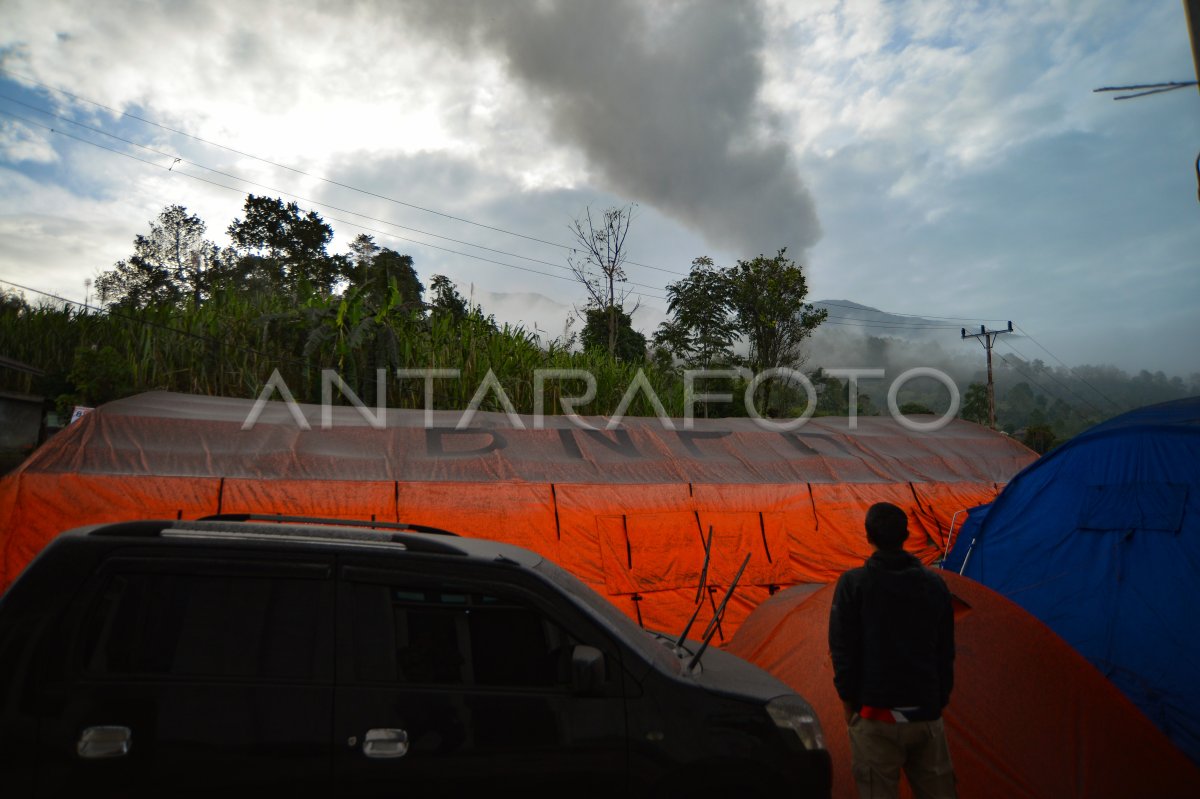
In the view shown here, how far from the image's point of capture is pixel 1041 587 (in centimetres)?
667

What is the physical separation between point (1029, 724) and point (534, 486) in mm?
6108

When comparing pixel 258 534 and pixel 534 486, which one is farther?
pixel 534 486

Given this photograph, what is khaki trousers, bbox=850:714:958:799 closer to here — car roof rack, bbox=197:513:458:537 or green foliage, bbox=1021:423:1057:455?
car roof rack, bbox=197:513:458:537

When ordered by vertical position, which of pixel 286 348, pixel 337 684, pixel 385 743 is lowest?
pixel 385 743

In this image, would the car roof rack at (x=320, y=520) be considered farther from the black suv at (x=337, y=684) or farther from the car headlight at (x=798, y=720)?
the car headlight at (x=798, y=720)

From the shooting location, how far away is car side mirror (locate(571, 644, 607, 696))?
2.97 m

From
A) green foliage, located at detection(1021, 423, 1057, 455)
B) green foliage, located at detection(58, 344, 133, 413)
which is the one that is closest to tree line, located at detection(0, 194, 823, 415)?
green foliage, located at detection(58, 344, 133, 413)

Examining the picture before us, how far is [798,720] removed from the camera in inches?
132

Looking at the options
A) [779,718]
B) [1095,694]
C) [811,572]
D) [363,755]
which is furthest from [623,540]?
[363,755]

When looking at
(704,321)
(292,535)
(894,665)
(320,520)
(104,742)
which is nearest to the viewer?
(104,742)

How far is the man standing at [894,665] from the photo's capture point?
344cm

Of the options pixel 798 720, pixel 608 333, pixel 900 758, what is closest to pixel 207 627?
pixel 798 720

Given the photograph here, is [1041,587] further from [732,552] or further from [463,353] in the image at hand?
[463,353]

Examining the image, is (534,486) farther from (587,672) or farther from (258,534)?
(587,672)
